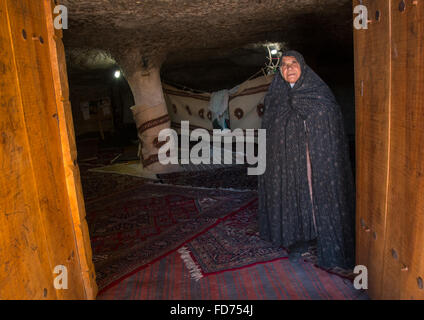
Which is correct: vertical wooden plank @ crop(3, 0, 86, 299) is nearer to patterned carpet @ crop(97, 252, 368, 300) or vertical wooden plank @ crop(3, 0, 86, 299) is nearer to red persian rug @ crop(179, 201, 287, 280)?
patterned carpet @ crop(97, 252, 368, 300)

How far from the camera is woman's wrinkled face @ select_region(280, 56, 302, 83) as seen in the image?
9.30 ft

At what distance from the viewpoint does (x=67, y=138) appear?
205 cm

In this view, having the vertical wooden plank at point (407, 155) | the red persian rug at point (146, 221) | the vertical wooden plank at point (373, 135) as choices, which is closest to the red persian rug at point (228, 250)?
the red persian rug at point (146, 221)

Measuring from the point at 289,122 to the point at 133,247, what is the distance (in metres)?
1.78

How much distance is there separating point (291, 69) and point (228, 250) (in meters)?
1.60

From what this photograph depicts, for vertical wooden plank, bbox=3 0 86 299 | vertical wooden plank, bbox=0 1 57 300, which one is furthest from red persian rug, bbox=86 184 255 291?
vertical wooden plank, bbox=0 1 57 300

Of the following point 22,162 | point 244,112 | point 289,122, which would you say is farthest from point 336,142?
point 244,112

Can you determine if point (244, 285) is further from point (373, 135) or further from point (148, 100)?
point (148, 100)

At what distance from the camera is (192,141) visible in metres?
8.53

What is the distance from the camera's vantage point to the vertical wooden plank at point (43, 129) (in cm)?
160

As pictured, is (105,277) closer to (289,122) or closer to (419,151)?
(289,122)
